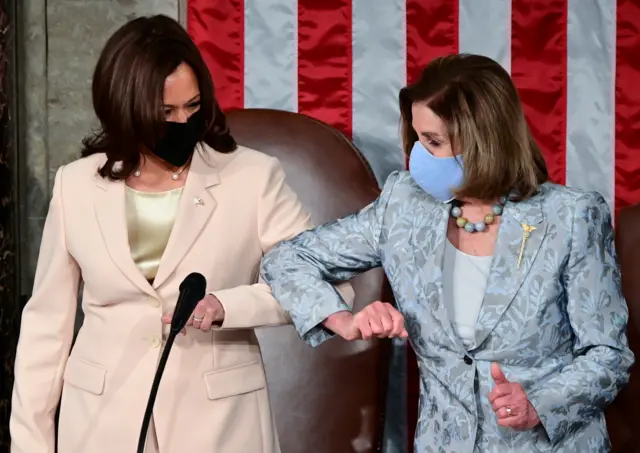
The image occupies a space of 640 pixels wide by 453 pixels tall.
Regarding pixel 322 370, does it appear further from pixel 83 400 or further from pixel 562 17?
pixel 562 17

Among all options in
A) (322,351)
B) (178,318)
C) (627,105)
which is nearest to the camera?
(178,318)

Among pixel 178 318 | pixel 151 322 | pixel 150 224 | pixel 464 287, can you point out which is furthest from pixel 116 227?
pixel 464 287

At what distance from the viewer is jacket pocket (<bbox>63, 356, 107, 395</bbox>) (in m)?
1.72

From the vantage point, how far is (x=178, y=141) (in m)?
1.75

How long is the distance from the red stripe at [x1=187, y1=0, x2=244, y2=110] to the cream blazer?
96 cm

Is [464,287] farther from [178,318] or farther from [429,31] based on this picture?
[429,31]

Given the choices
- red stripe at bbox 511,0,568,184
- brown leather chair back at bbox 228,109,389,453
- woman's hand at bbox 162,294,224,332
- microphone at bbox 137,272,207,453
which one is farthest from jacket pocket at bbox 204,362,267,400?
red stripe at bbox 511,0,568,184

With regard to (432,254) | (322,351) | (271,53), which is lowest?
(322,351)

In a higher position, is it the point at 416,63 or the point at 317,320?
the point at 416,63

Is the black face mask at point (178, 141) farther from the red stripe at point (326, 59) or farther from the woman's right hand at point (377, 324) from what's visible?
the red stripe at point (326, 59)

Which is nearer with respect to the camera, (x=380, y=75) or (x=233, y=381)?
(x=233, y=381)

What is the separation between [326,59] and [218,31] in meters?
0.30

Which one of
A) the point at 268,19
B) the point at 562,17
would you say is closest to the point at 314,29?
the point at 268,19

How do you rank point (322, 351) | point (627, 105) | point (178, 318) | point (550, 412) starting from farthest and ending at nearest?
point (627, 105), point (322, 351), point (550, 412), point (178, 318)
